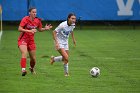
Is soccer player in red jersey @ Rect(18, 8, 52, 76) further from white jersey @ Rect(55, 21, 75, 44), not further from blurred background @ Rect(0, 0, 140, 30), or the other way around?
blurred background @ Rect(0, 0, 140, 30)

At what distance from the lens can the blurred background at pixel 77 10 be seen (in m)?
36.1

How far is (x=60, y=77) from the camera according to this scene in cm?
1708

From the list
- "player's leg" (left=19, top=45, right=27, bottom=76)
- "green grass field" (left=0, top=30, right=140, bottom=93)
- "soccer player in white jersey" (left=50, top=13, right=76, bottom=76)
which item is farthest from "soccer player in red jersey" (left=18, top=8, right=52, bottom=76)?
"green grass field" (left=0, top=30, right=140, bottom=93)

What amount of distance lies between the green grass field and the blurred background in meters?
3.46

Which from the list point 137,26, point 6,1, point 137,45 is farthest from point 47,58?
point 137,26

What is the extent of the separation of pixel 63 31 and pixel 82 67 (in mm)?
2633

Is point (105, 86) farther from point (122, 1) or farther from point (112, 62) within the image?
point (122, 1)

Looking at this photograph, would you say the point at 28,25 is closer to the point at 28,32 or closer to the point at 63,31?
the point at 28,32

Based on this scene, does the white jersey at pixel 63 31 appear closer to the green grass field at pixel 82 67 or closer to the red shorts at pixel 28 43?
the red shorts at pixel 28 43

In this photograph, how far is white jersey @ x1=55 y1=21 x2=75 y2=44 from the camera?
1745 centimetres

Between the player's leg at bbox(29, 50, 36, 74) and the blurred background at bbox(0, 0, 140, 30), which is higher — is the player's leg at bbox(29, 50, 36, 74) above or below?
below

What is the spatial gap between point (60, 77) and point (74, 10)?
19.9 metres

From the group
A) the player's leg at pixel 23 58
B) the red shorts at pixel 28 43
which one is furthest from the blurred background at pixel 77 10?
the player's leg at pixel 23 58

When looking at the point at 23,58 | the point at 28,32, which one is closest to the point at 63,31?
the point at 28,32
